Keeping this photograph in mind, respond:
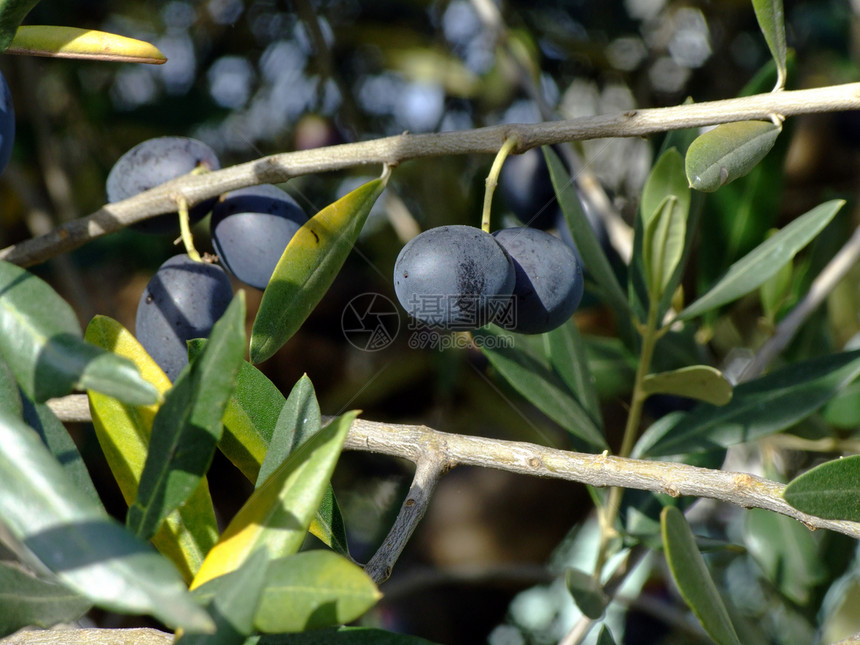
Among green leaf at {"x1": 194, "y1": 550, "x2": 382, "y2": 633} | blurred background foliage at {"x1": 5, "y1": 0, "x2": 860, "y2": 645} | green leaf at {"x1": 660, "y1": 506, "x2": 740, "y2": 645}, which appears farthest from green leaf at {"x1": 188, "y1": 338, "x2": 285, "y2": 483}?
blurred background foliage at {"x1": 5, "y1": 0, "x2": 860, "y2": 645}

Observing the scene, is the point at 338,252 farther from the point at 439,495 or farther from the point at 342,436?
the point at 439,495

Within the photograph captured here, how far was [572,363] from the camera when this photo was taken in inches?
35.9

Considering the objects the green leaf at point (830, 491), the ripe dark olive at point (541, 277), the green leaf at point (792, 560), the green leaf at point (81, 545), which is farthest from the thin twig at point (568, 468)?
the green leaf at point (792, 560)

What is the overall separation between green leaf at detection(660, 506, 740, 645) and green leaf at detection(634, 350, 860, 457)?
12.0 inches

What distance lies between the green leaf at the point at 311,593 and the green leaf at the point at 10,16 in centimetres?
43

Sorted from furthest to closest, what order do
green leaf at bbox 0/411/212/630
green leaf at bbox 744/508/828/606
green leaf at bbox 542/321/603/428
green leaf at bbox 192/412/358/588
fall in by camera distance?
1. green leaf at bbox 744/508/828/606
2. green leaf at bbox 542/321/603/428
3. green leaf at bbox 192/412/358/588
4. green leaf at bbox 0/411/212/630

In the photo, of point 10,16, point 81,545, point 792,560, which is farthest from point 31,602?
point 792,560

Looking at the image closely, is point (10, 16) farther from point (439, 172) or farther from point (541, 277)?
point (439, 172)

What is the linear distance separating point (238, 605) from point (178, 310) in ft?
1.21

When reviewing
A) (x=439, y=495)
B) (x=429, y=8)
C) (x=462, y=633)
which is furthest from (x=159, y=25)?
A: (x=462, y=633)

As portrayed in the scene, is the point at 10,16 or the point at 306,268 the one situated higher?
the point at 10,16

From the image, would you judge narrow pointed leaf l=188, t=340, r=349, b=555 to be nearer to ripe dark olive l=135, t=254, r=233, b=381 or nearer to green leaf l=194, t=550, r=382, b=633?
ripe dark olive l=135, t=254, r=233, b=381

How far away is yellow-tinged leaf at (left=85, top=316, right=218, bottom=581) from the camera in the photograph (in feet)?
1.89

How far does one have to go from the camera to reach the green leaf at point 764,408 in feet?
2.78
